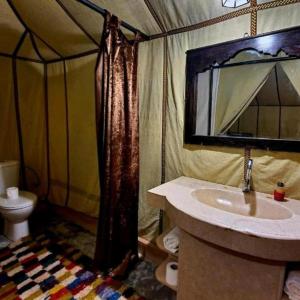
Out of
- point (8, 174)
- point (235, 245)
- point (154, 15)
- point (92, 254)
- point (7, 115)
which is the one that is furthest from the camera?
point (7, 115)

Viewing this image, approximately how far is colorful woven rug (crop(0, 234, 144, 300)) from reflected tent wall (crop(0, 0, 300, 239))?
51 cm

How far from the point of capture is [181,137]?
5.66 feet

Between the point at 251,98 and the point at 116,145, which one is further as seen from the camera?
the point at 116,145

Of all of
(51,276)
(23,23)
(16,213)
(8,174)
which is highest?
(23,23)

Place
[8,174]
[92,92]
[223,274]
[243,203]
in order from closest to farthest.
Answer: [223,274] → [243,203] → [92,92] → [8,174]

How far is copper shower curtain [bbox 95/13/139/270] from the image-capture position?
5.08ft

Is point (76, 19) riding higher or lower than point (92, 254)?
higher

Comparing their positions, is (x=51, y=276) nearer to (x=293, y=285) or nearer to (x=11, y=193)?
(x=11, y=193)

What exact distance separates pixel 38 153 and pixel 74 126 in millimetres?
759

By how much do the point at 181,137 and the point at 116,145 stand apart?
508 millimetres

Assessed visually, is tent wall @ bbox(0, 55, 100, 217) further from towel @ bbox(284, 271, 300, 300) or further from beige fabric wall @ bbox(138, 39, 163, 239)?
towel @ bbox(284, 271, 300, 300)

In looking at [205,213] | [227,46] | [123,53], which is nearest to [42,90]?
[123,53]

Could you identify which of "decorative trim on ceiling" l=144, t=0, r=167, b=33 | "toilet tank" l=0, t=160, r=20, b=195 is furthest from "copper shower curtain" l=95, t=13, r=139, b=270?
"toilet tank" l=0, t=160, r=20, b=195

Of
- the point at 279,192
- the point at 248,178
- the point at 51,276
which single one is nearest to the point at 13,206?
the point at 51,276
